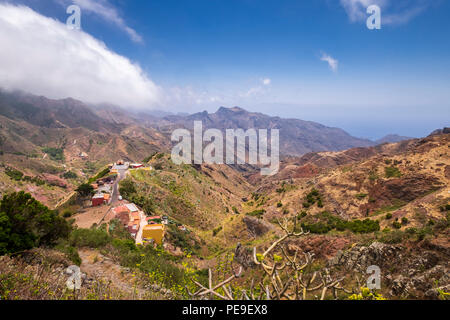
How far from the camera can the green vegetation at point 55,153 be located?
162 meters

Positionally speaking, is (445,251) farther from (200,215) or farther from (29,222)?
(200,215)

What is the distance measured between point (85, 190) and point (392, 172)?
5163 centimetres

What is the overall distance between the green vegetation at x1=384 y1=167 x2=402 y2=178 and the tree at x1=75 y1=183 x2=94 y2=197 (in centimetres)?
4992

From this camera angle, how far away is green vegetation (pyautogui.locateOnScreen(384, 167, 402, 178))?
1357 inches

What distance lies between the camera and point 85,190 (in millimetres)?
37562

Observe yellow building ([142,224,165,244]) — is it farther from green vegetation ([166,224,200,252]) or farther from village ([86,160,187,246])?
green vegetation ([166,224,200,252])

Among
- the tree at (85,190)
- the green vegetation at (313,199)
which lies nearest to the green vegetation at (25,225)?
the tree at (85,190)

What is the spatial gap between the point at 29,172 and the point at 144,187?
80.2 meters

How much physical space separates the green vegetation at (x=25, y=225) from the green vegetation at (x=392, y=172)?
4239 cm

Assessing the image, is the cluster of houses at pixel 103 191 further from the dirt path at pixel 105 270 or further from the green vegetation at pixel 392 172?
the green vegetation at pixel 392 172

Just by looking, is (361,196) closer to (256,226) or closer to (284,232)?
(256,226)

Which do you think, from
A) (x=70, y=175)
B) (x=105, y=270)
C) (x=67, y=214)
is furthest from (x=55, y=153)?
(x=105, y=270)

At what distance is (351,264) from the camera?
13609 millimetres
